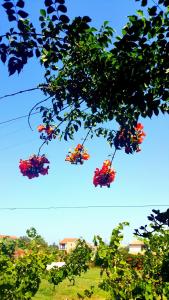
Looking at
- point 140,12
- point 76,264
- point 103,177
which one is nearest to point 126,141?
point 103,177

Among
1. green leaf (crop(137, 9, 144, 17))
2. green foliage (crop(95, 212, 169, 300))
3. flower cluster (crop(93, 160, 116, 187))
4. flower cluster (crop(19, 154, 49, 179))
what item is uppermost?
green leaf (crop(137, 9, 144, 17))

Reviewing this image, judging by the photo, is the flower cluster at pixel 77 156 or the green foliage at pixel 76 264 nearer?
the flower cluster at pixel 77 156

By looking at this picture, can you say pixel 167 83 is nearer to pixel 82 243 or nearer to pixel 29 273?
pixel 29 273

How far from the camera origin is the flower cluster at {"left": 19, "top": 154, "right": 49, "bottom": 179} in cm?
644

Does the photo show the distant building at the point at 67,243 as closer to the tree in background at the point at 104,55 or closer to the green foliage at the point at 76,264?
the green foliage at the point at 76,264

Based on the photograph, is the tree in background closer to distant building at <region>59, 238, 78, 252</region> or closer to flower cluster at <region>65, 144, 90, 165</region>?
flower cluster at <region>65, 144, 90, 165</region>

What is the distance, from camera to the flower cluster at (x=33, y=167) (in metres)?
6.44

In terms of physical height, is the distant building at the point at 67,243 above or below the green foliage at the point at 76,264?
above

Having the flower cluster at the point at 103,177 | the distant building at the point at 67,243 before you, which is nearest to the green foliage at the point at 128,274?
the flower cluster at the point at 103,177

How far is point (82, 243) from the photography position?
27.4 metres

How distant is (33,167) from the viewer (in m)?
6.49

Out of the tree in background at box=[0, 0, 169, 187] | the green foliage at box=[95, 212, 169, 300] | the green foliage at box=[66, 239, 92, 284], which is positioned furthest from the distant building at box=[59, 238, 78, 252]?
the tree in background at box=[0, 0, 169, 187]

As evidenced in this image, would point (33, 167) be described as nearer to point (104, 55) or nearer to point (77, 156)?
point (77, 156)

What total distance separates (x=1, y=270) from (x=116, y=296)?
5136mm
